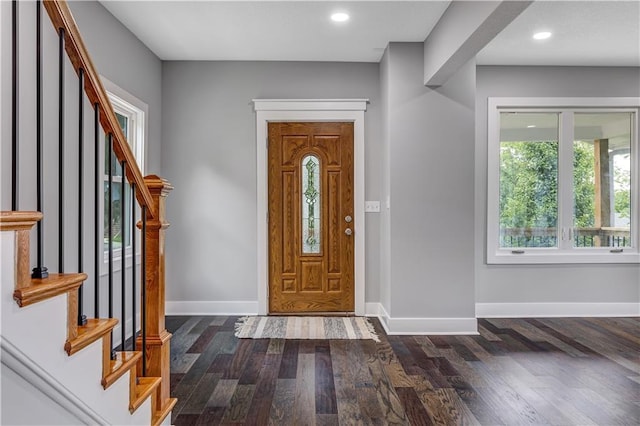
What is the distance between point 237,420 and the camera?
2174 millimetres

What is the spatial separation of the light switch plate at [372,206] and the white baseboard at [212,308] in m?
1.51

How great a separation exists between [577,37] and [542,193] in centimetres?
152

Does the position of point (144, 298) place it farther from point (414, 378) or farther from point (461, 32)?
point (461, 32)

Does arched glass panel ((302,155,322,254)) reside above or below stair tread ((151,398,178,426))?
above

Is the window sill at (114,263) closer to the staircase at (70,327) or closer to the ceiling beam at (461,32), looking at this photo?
the staircase at (70,327)

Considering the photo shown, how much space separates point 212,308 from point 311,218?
1394mm

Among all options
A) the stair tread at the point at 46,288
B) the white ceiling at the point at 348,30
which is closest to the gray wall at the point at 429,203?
the white ceiling at the point at 348,30

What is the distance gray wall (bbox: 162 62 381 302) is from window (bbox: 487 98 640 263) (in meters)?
1.35

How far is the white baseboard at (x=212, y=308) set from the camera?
431 cm

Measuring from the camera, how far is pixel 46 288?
1.11m

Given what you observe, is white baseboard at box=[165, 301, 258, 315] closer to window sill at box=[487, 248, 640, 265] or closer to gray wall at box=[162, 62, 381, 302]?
gray wall at box=[162, 62, 381, 302]

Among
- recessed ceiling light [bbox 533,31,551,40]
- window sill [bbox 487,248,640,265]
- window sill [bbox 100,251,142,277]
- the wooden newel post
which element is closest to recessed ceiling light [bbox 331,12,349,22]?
recessed ceiling light [bbox 533,31,551,40]

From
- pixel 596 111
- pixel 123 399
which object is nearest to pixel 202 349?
pixel 123 399

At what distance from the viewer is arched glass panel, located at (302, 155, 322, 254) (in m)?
4.34
